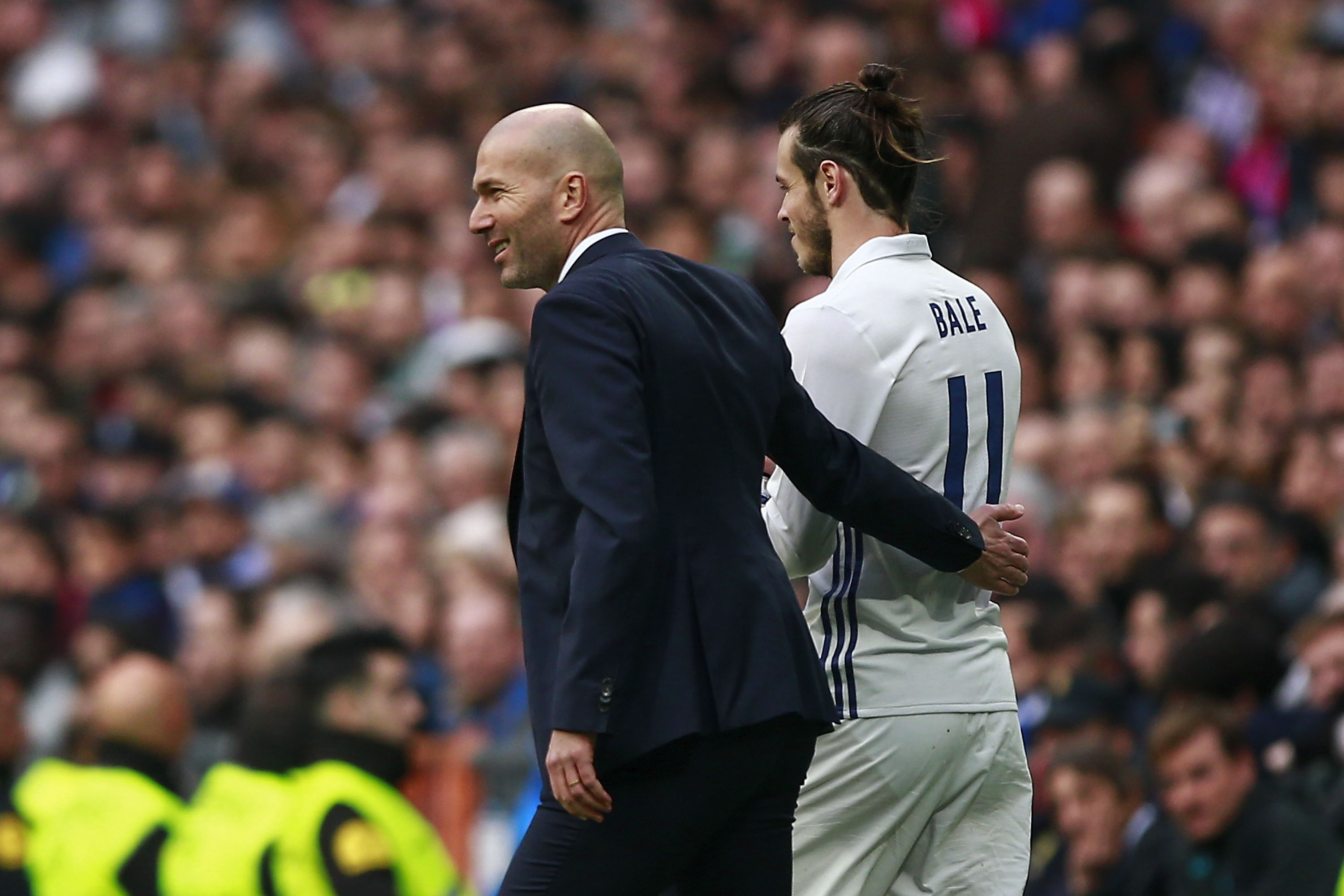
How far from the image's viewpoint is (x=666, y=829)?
367 cm

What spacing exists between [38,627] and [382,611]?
68.8 inches

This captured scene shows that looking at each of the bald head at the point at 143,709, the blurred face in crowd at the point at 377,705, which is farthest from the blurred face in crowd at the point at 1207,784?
the bald head at the point at 143,709

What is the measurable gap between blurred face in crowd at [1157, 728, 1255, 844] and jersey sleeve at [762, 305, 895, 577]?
2.30 meters

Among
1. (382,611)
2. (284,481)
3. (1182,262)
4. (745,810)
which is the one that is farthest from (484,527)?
(745,810)

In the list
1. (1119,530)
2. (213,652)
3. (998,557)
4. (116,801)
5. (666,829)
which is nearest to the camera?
(666,829)

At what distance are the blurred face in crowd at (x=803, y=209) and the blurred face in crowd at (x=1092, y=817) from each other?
8.26ft

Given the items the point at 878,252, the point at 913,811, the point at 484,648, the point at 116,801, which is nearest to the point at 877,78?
the point at 878,252

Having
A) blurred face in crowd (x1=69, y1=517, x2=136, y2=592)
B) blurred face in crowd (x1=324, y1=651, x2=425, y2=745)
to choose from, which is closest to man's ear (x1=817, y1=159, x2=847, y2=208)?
blurred face in crowd (x1=324, y1=651, x2=425, y2=745)

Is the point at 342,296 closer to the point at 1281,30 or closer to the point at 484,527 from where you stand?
the point at 484,527

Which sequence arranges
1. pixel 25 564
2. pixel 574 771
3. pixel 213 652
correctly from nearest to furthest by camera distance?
pixel 574 771, pixel 213 652, pixel 25 564

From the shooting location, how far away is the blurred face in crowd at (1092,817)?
6305 millimetres

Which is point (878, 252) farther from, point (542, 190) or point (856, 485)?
point (542, 190)

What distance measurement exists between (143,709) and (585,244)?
354 centimetres

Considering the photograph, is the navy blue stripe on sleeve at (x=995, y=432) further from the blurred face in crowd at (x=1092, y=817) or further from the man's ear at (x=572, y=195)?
the blurred face in crowd at (x=1092, y=817)
